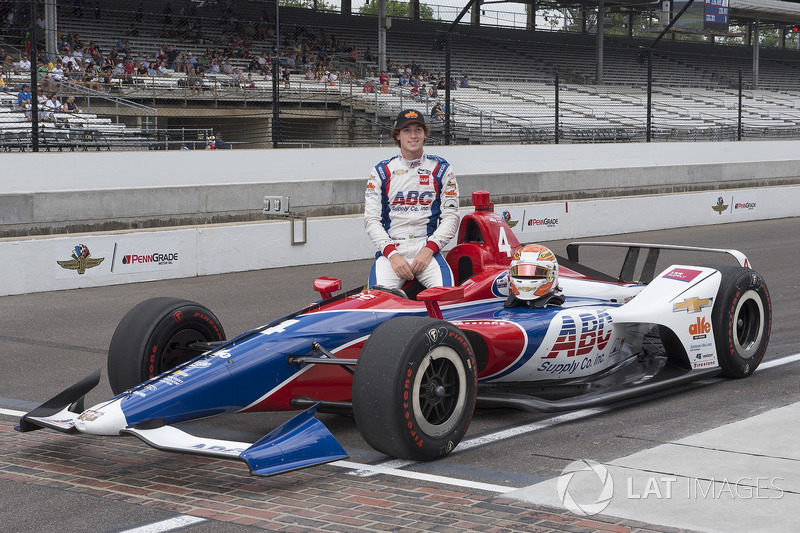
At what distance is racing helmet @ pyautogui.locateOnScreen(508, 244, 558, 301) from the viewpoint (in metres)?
6.43

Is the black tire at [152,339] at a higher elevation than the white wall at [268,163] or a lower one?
lower

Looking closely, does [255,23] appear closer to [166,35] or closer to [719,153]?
[166,35]

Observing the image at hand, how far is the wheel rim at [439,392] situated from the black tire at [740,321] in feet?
8.02

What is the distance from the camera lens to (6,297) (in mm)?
11617

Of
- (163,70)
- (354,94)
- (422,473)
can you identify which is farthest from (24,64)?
(422,473)

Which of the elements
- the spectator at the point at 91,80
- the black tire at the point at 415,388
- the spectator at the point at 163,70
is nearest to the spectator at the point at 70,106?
the spectator at the point at 91,80

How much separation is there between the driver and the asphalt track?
79 centimetres

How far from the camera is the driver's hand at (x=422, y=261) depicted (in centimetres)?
660

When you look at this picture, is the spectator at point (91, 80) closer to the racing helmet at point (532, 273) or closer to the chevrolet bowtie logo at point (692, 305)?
the racing helmet at point (532, 273)

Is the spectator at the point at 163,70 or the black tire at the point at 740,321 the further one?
the spectator at the point at 163,70

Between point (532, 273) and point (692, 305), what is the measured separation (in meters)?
1.24

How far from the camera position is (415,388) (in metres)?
5.08

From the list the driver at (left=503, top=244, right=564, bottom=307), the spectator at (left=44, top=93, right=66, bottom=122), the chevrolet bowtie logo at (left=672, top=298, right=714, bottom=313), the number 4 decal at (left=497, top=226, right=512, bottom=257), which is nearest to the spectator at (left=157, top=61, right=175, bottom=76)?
the spectator at (left=44, top=93, right=66, bottom=122)

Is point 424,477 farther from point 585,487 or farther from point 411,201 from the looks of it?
point 411,201
